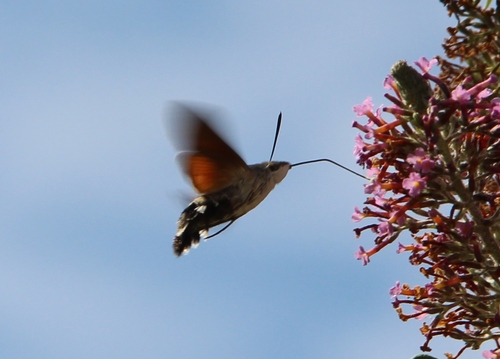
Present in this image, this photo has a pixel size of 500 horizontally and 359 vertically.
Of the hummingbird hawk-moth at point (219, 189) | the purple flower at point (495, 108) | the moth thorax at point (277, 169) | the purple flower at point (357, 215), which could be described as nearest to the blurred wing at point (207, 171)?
the hummingbird hawk-moth at point (219, 189)

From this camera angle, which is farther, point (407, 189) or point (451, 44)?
Answer: point (451, 44)

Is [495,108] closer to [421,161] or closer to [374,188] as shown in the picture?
[421,161]

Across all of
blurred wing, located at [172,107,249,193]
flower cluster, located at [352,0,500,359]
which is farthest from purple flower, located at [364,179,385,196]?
blurred wing, located at [172,107,249,193]

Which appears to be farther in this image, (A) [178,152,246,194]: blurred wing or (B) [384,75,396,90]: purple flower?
(A) [178,152,246,194]: blurred wing

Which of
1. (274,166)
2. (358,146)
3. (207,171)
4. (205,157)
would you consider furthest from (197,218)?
(358,146)

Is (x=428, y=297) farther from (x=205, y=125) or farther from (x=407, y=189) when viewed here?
(x=205, y=125)

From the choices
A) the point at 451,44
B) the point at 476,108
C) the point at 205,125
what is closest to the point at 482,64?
the point at 451,44

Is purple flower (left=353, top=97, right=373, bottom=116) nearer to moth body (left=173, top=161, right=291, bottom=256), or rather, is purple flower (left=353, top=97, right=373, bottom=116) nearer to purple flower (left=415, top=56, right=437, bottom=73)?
purple flower (left=415, top=56, right=437, bottom=73)
